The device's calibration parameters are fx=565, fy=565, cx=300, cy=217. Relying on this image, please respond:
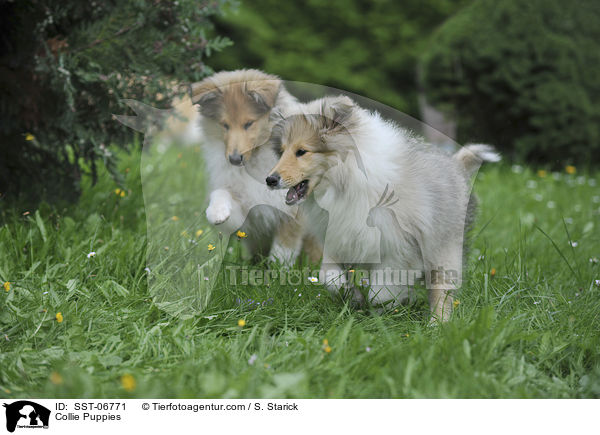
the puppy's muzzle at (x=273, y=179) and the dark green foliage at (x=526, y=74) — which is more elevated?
the dark green foliage at (x=526, y=74)

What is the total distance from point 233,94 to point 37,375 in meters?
1.48

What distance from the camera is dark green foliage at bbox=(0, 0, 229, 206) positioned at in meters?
3.23

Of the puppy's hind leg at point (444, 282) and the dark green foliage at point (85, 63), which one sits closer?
the puppy's hind leg at point (444, 282)

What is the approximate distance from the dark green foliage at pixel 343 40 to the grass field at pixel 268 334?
3.79 meters

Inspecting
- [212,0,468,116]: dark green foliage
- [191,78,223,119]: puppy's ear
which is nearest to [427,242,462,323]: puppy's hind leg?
[191,78,223,119]: puppy's ear

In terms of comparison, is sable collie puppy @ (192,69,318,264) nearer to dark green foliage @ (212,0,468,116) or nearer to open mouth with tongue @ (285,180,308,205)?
open mouth with tongue @ (285,180,308,205)

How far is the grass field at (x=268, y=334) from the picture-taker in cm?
205

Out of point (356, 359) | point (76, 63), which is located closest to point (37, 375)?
point (356, 359)

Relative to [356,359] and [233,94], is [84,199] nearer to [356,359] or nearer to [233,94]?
[233,94]

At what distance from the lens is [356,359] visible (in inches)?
84.5

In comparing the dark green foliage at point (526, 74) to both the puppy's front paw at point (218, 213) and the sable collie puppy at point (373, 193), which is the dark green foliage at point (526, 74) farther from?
the puppy's front paw at point (218, 213)

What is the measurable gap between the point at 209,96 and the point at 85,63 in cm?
103

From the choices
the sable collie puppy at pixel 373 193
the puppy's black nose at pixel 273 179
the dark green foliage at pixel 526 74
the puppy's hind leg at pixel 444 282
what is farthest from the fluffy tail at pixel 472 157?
the dark green foliage at pixel 526 74
